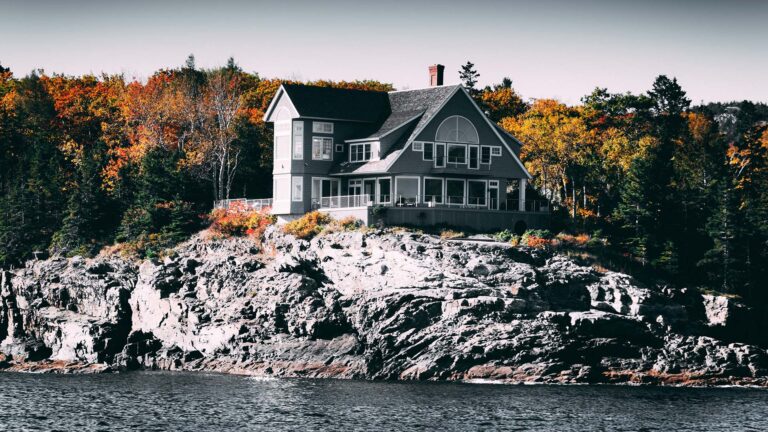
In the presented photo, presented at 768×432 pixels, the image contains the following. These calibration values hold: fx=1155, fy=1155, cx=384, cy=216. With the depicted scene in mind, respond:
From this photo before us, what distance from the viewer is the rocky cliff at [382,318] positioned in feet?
220

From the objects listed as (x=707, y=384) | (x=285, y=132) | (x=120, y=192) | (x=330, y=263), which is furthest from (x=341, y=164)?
(x=707, y=384)

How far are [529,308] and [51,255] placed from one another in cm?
3948

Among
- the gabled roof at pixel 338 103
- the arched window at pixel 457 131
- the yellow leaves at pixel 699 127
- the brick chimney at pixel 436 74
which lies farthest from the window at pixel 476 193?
the yellow leaves at pixel 699 127

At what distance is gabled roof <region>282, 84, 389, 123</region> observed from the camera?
85250 millimetres

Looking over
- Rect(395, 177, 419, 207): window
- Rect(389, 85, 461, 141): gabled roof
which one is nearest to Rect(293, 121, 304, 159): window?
Rect(395, 177, 419, 207): window

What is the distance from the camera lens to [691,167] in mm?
99750

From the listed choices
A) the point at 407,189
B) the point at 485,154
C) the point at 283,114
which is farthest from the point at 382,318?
the point at 283,114

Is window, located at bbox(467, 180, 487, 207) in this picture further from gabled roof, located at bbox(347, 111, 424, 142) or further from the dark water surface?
the dark water surface

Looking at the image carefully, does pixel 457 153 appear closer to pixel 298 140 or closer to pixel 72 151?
pixel 298 140

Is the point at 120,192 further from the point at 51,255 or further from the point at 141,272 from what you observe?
the point at 141,272

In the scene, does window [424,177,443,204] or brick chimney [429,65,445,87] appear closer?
window [424,177,443,204]

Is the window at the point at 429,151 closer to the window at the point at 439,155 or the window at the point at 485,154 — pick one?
the window at the point at 439,155

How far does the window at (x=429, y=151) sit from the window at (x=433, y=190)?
155cm

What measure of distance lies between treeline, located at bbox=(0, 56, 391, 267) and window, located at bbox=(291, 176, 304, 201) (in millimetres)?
8022
